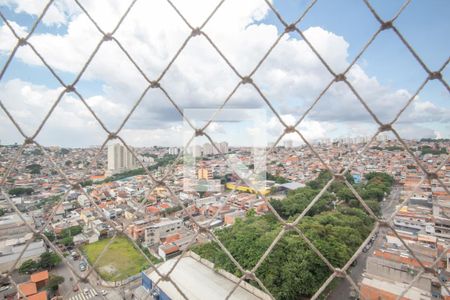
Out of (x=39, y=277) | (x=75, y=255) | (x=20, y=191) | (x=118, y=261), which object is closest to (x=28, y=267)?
(x=39, y=277)

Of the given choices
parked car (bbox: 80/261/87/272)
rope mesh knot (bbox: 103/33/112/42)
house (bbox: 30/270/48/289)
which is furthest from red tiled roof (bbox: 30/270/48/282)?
rope mesh knot (bbox: 103/33/112/42)

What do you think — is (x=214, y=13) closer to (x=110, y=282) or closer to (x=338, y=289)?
(x=338, y=289)

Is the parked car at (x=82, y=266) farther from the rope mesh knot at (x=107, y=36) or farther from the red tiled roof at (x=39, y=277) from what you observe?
the rope mesh knot at (x=107, y=36)

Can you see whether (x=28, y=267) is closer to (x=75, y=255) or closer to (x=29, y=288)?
(x=29, y=288)

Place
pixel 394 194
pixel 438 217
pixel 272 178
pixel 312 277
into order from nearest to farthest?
pixel 312 277, pixel 438 217, pixel 394 194, pixel 272 178

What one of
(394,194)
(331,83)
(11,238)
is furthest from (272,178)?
(331,83)
